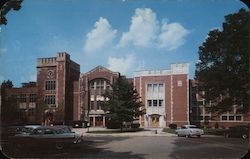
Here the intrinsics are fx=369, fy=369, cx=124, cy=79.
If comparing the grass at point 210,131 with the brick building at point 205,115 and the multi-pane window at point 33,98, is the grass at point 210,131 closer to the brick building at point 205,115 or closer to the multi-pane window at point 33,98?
the brick building at point 205,115

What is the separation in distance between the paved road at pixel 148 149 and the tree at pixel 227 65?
2.21 feet

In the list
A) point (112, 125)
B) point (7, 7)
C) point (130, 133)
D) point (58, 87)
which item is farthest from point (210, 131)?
point (7, 7)

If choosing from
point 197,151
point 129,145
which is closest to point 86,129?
point 129,145

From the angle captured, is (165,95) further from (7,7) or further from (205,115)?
(7,7)

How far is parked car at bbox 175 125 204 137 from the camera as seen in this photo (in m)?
7.03

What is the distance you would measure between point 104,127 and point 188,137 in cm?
165

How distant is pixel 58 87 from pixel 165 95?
2.03 metres

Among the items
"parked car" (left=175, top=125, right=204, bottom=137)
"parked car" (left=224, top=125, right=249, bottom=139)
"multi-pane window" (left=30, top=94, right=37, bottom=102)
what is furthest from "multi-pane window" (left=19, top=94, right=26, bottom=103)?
"parked car" (left=224, top=125, right=249, bottom=139)

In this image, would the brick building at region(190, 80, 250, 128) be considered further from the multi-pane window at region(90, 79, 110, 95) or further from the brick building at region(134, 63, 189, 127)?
the multi-pane window at region(90, 79, 110, 95)

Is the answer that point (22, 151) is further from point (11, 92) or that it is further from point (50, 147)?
point (11, 92)

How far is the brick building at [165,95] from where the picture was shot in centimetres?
684

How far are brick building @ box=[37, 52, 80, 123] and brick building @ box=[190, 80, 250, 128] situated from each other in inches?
86.9

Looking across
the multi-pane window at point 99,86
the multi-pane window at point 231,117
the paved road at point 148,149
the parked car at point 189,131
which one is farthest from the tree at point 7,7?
the multi-pane window at point 231,117

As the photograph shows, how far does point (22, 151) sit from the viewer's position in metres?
6.96
